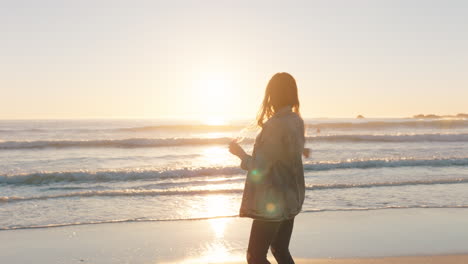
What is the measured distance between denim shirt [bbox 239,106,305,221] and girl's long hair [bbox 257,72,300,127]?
0.20 feet

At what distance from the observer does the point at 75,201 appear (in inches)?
383

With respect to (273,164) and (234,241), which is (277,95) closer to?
(273,164)

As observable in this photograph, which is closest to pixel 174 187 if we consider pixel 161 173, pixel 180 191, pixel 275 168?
pixel 180 191

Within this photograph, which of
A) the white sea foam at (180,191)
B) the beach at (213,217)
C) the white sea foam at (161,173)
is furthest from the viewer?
the white sea foam at (161,173)

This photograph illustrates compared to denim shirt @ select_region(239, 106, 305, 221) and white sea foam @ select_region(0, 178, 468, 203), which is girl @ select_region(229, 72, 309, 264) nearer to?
denim shirt @ select_region(239, 106, 305, 221)

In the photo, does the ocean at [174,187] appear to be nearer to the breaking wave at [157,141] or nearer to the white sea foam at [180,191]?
the white sea foam at [180,191]

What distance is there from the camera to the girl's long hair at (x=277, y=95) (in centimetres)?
321

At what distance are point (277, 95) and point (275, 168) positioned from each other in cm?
51

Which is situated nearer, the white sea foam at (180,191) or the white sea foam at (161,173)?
the white sea foam at (180,191)

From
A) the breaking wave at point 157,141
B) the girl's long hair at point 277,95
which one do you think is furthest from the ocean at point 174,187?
the breaking wave at point 157,141

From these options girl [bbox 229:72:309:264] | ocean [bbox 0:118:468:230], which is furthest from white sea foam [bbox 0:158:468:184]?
girl [bbox 229:72:309:264]

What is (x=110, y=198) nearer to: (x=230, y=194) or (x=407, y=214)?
(x=230, y=194)

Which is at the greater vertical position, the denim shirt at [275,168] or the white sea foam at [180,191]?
the denim shirt at [275,168]

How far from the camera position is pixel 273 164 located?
319 centimetres
